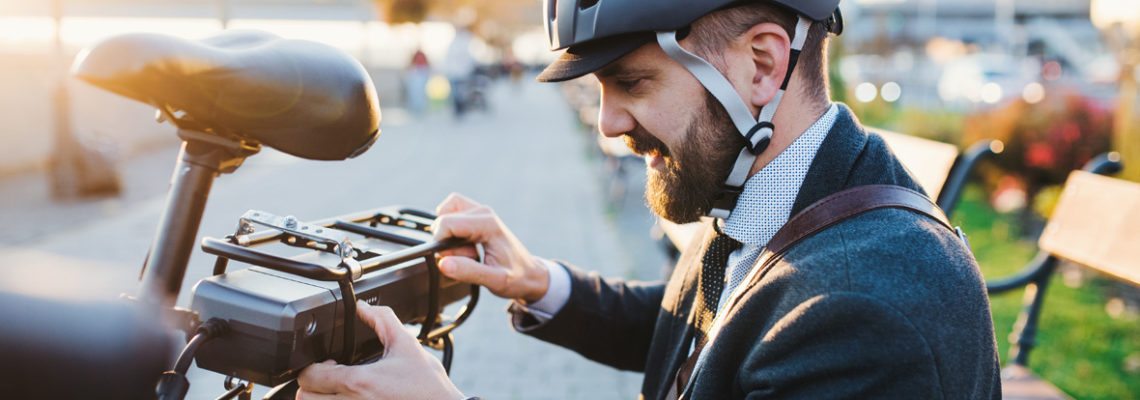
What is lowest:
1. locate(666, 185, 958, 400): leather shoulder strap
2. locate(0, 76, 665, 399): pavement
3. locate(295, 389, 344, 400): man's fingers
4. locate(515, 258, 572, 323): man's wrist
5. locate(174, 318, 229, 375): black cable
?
locate(0, 76, 665, 399): pavement

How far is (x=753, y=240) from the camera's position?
170cm

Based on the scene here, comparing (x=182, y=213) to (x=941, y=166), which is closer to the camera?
(x=182, y=213)

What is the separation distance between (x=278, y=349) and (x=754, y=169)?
37.3 inches

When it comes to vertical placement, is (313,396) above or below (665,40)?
below

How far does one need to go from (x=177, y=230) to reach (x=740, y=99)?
40.4 inches

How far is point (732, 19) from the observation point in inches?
64.1

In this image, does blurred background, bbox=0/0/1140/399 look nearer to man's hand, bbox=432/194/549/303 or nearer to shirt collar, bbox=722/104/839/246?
man's hand, bbox=432/194/549/303

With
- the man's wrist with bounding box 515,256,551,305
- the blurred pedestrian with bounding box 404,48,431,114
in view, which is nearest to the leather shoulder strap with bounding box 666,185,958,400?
the man's wrist with bounding box 515,256,551,305

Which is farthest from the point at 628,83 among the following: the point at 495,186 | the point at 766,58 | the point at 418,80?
the point at 418,80

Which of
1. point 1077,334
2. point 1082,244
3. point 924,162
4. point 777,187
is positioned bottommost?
point 1077,334

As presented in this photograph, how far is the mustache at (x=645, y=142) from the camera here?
5.65 feet

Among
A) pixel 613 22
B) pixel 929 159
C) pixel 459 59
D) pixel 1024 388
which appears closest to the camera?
pixel 613 22

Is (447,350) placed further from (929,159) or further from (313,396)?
(929,159)

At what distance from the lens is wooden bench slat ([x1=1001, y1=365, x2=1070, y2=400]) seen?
9.07ft
